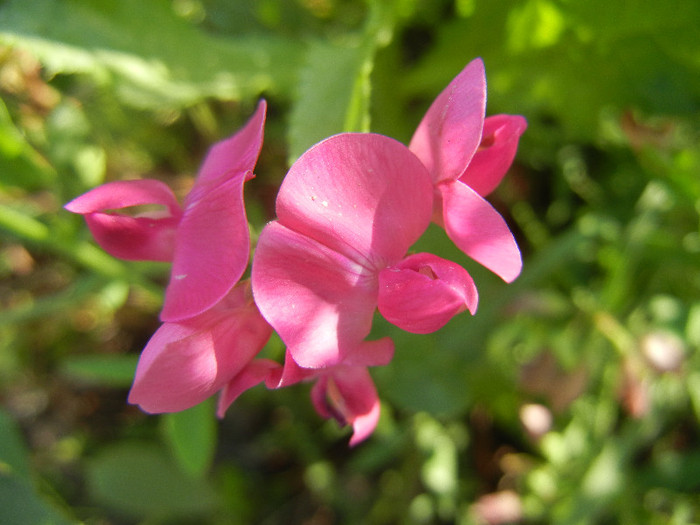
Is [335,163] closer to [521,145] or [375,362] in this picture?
[375,362]

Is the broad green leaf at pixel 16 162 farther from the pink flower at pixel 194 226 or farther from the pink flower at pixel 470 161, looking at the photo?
the pink flower at pixel 470 161

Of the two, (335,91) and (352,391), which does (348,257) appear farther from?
(335,91)

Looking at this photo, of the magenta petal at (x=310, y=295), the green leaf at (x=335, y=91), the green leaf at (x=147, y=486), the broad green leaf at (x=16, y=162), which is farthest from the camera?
the green leaf at (x=147, y=486)

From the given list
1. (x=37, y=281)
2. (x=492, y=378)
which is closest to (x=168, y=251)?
(x=492, y=378)

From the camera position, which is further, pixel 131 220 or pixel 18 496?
pixel 18 496

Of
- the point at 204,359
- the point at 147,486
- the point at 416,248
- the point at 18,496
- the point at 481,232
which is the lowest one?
the point at 147,486

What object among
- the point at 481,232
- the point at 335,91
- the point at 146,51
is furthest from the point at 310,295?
the point at 146,51

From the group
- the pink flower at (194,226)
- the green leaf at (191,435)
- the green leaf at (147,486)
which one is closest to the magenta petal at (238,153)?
the pink flower at (194,226)
